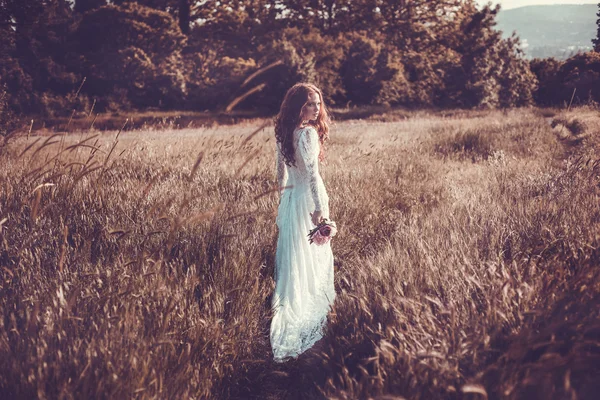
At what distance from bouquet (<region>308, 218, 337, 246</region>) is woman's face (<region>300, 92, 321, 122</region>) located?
780mm

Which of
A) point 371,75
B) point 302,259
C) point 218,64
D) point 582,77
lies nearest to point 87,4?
point 218,64

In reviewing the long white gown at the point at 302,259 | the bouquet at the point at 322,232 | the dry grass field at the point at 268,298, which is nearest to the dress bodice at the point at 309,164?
the long white gown at the point at 302,259

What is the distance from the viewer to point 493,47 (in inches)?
1013

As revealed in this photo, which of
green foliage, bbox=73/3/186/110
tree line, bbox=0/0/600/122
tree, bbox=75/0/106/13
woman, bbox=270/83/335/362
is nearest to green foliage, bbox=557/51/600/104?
tree line, bbox=0/0/600/122

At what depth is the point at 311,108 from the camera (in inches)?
123

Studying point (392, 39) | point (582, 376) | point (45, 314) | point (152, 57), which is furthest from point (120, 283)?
point (392, 39)

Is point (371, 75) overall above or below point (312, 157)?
above

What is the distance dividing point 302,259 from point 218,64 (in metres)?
24.6

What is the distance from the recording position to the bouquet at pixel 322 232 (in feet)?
9.59

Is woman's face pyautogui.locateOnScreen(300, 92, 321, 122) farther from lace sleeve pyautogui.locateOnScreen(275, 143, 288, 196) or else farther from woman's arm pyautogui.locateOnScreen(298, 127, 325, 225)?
lace sleeve pyautogui.locateOnScreen(275, 143, 288, 196)

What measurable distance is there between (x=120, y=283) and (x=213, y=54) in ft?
87.1

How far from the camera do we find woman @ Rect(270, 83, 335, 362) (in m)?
3.04

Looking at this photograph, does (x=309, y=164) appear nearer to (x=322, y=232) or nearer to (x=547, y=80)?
(x=322, y=232)

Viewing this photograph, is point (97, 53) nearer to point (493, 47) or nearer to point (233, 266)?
point (493, 47)
